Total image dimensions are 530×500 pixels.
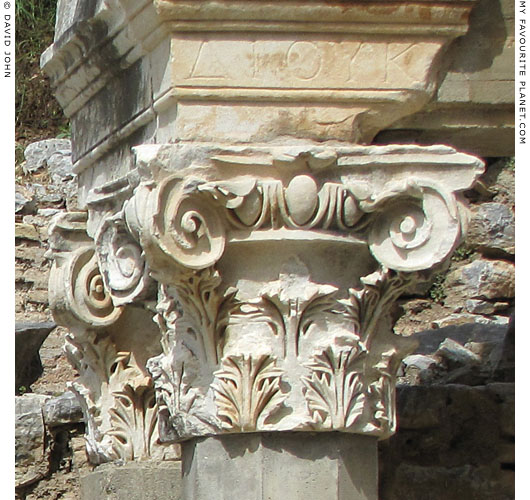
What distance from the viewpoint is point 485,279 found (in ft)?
34.3

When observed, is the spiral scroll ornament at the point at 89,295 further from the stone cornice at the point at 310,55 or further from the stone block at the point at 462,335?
the stone block at the point at 462,335

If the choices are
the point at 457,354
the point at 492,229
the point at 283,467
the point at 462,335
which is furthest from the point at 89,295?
the point at 492,229

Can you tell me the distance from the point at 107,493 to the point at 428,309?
3434 mm

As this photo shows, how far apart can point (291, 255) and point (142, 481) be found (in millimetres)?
1873

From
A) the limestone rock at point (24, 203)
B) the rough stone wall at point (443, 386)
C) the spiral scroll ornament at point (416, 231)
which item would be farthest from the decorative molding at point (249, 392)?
the limestone rock at point (24, 203)

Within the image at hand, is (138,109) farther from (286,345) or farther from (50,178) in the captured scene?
(50,178)

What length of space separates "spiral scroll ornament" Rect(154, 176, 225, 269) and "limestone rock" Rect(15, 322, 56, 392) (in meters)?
3.75

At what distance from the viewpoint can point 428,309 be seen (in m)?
10.6

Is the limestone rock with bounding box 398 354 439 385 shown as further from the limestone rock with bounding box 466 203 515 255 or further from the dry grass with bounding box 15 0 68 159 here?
the dry grass with bounding box 15 0 68 159

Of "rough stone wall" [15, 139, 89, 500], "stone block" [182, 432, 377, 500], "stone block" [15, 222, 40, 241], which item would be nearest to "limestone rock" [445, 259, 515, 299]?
"rough stone wall" [15, 139, 89, 500]

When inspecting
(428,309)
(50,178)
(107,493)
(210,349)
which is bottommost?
(107,493)

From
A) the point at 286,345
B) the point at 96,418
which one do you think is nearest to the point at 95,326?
the point at 96,418

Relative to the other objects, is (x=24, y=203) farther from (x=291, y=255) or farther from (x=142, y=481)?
(x=291, y=255)

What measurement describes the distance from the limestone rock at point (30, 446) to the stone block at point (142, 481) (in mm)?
968
